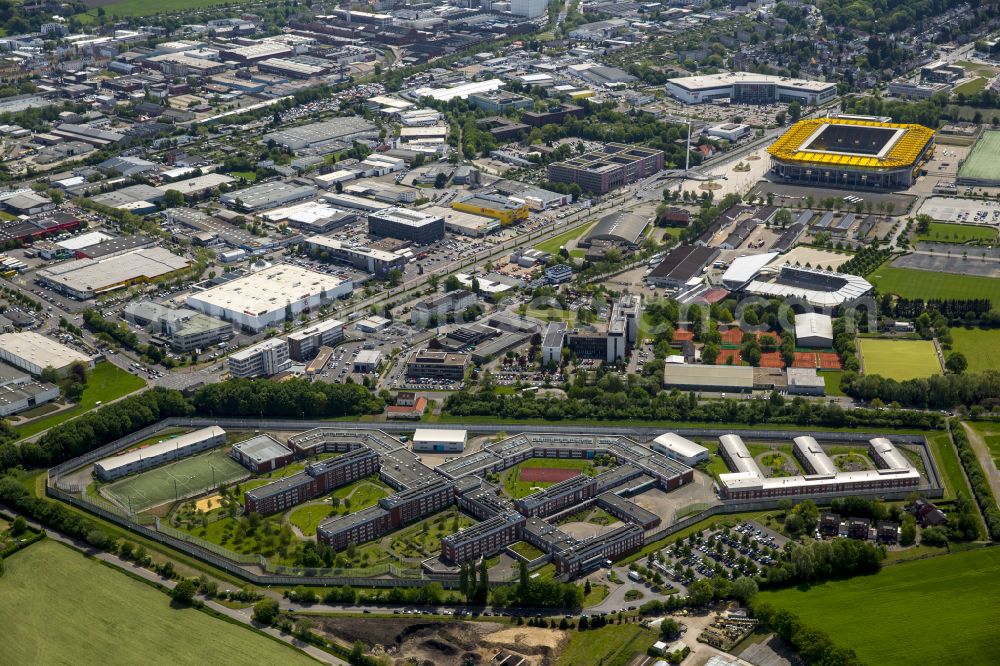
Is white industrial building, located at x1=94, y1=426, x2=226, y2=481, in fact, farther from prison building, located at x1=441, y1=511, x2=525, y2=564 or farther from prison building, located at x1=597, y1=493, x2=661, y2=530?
prison building, located at x1=597, y1=493, x2=661, y2=530

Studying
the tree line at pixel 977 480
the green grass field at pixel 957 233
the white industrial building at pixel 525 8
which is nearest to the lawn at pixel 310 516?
the tree line at pixel 977 480

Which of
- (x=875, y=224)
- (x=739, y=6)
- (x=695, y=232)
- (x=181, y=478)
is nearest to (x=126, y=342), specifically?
(x=181, y=478)

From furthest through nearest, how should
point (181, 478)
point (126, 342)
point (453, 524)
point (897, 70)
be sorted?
1. point (897, 70)
2. point (126, 342)
3. point (181, 478)
4. point (453, 524)

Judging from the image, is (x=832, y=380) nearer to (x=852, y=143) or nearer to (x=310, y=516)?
(x=310, y=516)

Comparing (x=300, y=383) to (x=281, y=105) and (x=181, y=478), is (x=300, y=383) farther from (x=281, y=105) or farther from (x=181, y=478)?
(x=281, y=105)

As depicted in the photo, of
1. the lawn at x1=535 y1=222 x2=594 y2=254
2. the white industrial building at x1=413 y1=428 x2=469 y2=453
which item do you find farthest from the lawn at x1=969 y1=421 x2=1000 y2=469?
the lawn at x1=535 y1=222 x2=594 y2=254

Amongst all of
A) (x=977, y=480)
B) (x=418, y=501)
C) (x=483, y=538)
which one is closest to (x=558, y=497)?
(x=483, y=538)
